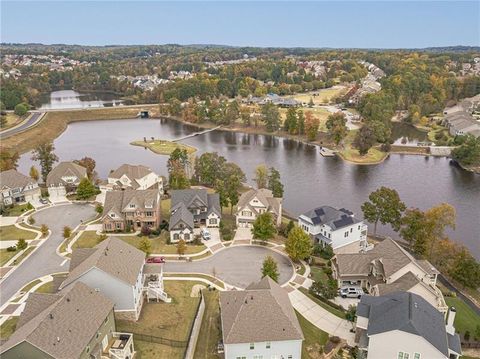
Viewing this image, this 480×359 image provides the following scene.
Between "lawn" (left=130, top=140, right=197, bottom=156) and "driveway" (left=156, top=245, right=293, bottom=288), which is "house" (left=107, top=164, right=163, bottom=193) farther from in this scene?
"lawn" (left=130, top=140, right=197, bottom=156)

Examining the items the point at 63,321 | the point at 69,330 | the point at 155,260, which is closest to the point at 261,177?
the point at 155,260

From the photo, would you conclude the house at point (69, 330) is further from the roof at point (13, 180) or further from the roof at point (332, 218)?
the roof at point (13, 180)

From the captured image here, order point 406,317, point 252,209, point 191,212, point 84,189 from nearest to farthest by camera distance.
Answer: point 406,317 → point 252,209 → point 191,212 → point 84,189

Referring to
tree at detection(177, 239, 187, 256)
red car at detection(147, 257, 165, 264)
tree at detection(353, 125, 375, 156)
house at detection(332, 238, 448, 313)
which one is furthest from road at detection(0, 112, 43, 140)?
house at detection(332, 238, 448, 313)

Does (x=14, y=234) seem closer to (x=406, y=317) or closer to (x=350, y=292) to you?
(x=350, y=292)

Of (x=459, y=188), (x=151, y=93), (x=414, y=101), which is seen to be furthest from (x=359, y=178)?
(x=151, y=93)

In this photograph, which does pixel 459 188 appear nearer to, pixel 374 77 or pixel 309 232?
pixel 309 232

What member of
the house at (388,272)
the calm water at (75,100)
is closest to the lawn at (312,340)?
the house at (388,272)
